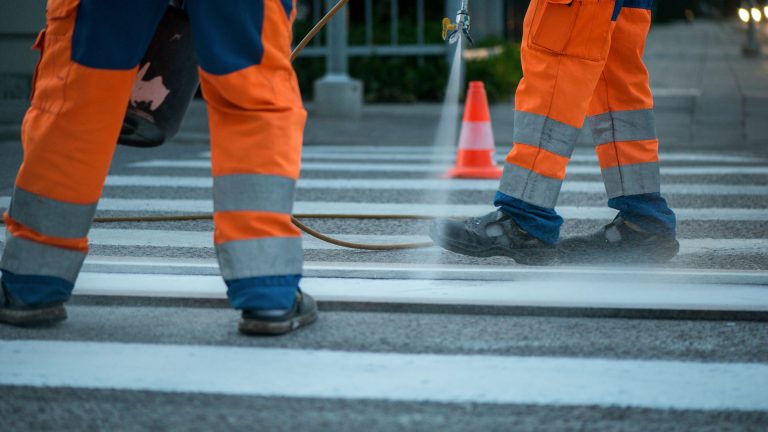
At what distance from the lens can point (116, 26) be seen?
9.57ft

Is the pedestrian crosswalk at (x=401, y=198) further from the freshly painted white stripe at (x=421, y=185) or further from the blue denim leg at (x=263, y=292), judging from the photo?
the blue denim leg at (x=263, y=292)

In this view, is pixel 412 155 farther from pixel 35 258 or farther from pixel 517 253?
pixel 35 258

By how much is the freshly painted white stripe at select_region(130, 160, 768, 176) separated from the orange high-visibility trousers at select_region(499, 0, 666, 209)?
10.2 feet

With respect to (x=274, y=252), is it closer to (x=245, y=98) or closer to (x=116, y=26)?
(x=245, y=98)

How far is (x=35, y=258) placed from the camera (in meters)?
2.98

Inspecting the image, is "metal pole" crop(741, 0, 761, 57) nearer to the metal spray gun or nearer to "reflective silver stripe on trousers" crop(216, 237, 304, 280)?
the metal spray gun

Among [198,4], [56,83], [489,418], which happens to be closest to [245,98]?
[198,4]

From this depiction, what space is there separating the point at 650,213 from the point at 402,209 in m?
1.77

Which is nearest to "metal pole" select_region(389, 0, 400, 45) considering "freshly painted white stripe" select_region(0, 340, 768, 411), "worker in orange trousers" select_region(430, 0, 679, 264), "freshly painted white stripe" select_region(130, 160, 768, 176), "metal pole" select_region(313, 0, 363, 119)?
"metal pole" select_region(313, 0, 363, 119)

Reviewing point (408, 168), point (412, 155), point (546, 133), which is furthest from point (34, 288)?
point (412, 155)

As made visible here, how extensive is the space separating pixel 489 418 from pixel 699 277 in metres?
1.51

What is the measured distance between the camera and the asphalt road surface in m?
2.39

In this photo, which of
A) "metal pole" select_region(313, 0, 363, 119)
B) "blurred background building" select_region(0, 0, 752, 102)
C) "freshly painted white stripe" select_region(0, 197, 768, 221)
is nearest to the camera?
"freshly painted white stripe" select_region(0, 197, 768, 221)

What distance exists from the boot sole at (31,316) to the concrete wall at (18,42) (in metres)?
4.30
